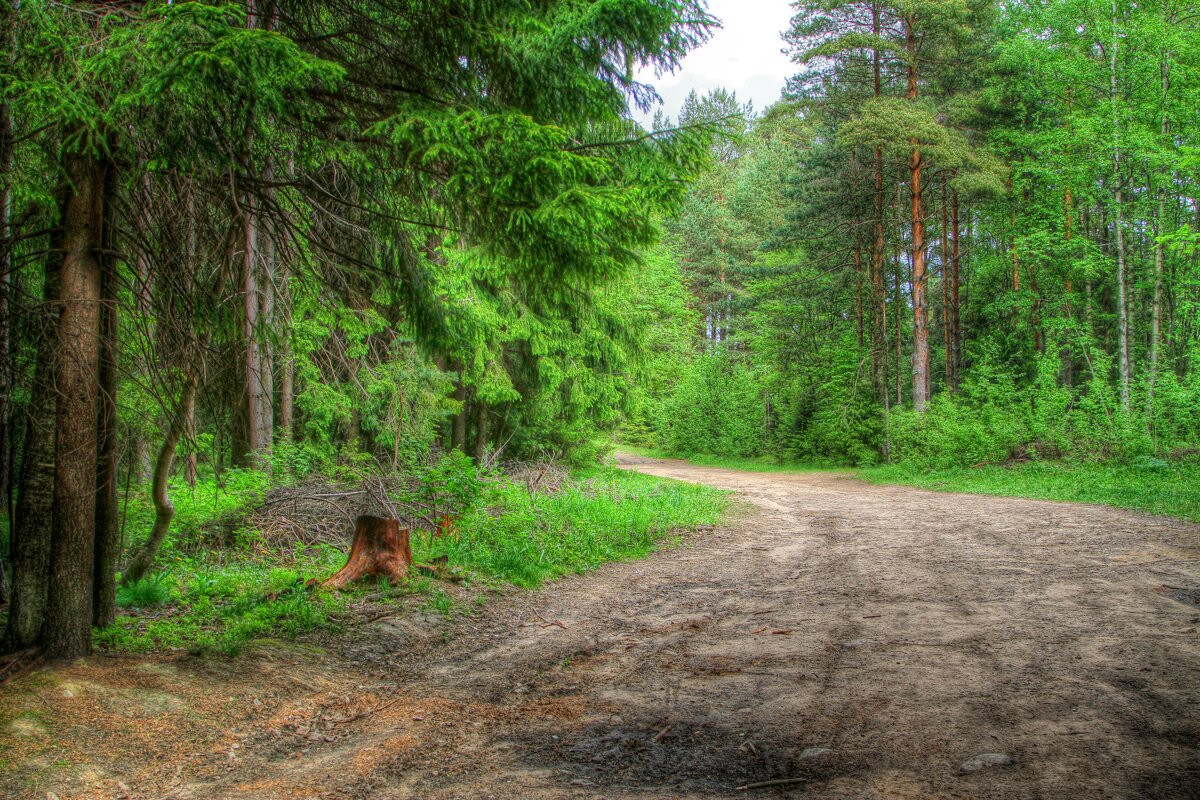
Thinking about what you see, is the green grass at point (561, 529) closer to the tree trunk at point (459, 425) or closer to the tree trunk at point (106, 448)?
the tree trunk at point (459, 425)

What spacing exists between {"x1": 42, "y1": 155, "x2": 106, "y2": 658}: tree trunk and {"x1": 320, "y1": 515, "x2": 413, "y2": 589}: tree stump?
2.80m

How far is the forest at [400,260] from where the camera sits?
4.27m

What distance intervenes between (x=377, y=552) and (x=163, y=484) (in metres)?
2.09

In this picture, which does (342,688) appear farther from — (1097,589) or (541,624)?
(1097,589)

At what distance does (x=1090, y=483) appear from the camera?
15258 mm

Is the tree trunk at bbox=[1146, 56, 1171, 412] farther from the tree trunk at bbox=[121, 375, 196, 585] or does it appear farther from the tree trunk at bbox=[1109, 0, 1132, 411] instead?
the tree trunk at bbox=[121, 375, 196, 585]

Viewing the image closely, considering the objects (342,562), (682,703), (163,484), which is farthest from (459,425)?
(682,703)

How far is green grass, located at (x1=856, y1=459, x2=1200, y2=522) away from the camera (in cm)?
1236

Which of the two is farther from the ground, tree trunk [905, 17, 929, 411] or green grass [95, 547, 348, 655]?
tree trunk [905, 17, 929, 411]

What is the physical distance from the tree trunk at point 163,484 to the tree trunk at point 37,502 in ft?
2.43

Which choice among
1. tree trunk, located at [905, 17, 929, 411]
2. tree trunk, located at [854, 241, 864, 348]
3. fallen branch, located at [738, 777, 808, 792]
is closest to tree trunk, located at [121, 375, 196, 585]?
fallen branch, located at [738, 777, 808, 792]

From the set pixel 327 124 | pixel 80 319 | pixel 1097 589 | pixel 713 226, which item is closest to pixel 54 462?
pixel 80 319

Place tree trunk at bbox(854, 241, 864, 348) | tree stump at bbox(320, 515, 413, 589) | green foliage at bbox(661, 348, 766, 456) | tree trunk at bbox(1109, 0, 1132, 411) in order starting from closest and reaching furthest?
tree stump at bbox(320, 515, 413, 589) < tree trunk at bbox(1109, 0, 1132, 411) < tree trunk at bbox(854, 241, 864, 348) < green foliage at bbox(661, 348, 766, 456)

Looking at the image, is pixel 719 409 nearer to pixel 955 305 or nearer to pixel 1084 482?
pixel 955 305
